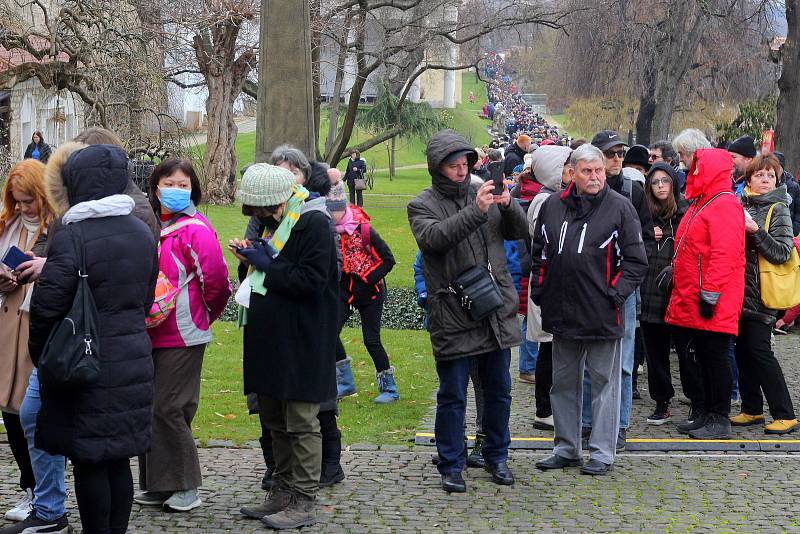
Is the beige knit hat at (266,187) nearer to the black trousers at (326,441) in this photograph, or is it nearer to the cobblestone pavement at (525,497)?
the black trousers at (326,441)

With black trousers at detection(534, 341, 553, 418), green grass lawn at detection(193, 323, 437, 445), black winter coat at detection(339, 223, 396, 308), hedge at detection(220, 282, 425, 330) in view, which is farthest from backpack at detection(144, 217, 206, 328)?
hedge at detection(220, 282, 425, 330)

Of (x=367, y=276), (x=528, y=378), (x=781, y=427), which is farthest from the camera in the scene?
(x=528, y=378)

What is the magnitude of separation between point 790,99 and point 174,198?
46.6ft

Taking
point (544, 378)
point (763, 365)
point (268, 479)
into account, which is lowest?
point (268, 479)

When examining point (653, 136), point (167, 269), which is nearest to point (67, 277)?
point (167, 269)

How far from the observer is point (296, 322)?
6027mm

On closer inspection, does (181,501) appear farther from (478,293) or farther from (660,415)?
(660,415)

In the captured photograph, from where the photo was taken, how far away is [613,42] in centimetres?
2828

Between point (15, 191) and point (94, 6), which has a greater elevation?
point (94, 6)

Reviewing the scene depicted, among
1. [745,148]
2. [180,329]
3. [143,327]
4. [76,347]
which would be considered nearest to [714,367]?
[745,148]

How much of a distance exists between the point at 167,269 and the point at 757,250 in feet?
14.0

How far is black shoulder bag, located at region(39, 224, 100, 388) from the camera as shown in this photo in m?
5.03

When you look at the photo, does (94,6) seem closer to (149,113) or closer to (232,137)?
(149,113)

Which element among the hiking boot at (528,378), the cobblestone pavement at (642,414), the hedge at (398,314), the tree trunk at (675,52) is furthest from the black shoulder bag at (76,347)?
the tree trunk at (675,52)
